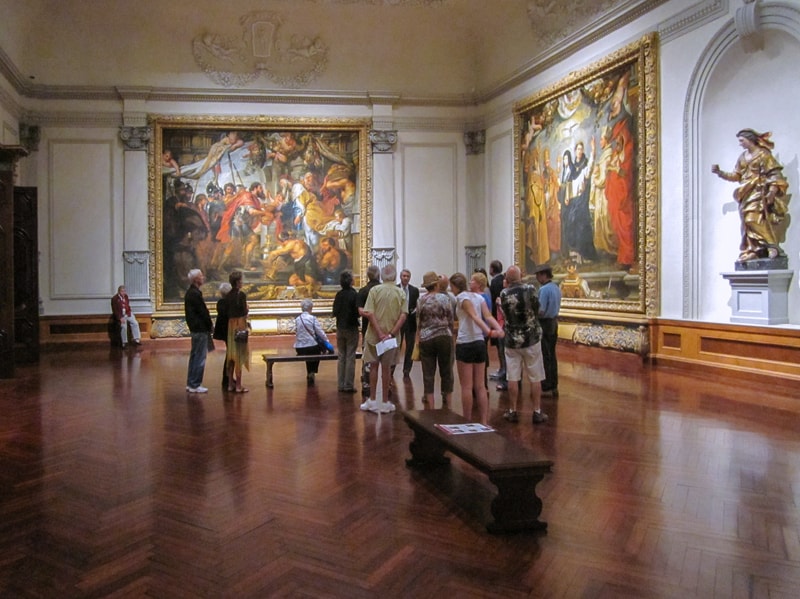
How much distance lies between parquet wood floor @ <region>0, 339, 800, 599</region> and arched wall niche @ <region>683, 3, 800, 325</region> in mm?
2868

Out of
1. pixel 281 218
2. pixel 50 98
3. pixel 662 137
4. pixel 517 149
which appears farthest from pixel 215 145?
pixel 662 137

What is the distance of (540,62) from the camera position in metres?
13.5

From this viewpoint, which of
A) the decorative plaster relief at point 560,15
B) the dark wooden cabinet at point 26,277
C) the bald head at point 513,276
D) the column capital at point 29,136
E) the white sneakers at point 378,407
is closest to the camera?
the bald head at point 513,276

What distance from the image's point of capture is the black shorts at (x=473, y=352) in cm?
575

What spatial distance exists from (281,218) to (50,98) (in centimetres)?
625

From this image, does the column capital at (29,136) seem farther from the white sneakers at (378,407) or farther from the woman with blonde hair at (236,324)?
the white sneakers at (378,407)

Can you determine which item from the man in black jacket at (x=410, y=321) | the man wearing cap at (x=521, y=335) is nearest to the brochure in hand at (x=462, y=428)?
A: the man wearing cap at (x=521, y=335)

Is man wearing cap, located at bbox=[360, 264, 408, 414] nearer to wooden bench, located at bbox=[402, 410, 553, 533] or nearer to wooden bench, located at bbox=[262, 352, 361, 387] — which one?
wooden bench, located at bbox=[262, 352, 361, 387]

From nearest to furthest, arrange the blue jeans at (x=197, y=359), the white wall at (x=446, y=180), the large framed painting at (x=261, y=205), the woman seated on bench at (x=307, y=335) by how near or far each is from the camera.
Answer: the blue jeans at (x=197, y=359) < the woman seated on bench at (x=307, y=335) < the white wall at (x=446, y=180) < the large framed painting at (x=261, y=205)

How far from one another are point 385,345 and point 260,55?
39.8ft

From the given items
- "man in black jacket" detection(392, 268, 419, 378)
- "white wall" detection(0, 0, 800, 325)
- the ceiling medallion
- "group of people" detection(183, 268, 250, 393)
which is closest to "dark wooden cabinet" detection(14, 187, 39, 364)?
"white wall" detection(0, 0, 800, 325)

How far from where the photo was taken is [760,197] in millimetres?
8445

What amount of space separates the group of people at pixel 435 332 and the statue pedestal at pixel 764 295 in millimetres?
3158

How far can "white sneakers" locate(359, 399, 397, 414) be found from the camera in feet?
21.4
